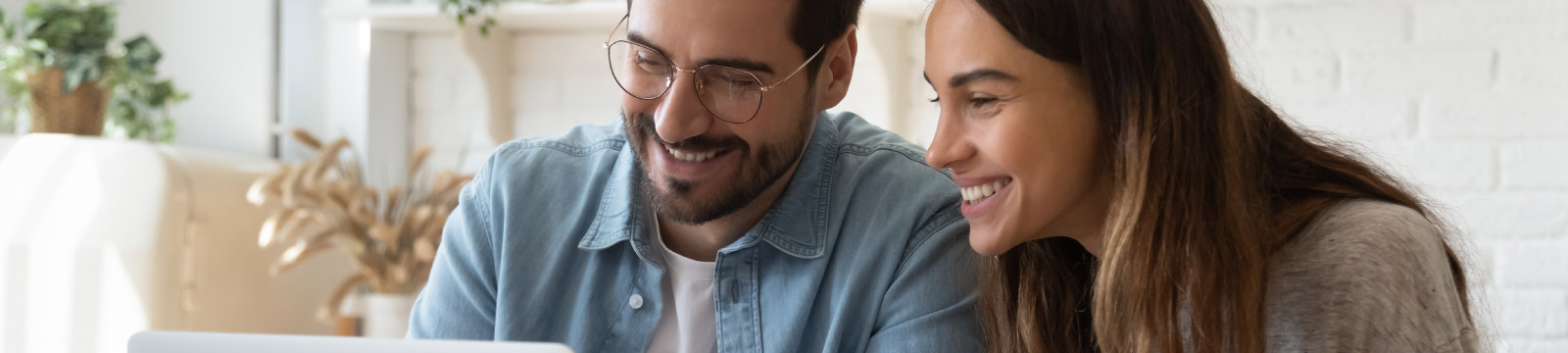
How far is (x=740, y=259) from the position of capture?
1195 millimetres

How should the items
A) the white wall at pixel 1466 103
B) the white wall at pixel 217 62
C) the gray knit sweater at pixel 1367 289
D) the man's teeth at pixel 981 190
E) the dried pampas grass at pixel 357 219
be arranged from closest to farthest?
1. the gray knit sweater at pixel 1367 289
2. the man's teeth at pixel 981 190
3. the white wall at pixel 1466 103
4. the dried pampas grass at pixel 357 219
5. the white wall at pixel 217 62

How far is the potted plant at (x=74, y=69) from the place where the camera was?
5.77ft

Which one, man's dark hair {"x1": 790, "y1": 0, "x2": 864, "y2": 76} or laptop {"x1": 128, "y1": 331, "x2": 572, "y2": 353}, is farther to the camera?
man's dark hair {"x1": 790, "y1": 0, "x2": 864, "y2": 76}

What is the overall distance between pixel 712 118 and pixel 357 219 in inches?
30.2

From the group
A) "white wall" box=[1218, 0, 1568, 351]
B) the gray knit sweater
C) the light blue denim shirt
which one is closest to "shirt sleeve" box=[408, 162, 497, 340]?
the light blue denim shirt

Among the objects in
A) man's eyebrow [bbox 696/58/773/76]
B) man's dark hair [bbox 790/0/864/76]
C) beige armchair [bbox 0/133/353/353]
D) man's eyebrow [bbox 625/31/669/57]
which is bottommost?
beige armchair [bbox 0/133/353/353]

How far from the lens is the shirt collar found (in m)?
1.19

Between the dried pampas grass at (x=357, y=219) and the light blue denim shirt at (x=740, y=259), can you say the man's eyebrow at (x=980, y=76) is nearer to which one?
the light blue denim shirt at (x=740, y=259)

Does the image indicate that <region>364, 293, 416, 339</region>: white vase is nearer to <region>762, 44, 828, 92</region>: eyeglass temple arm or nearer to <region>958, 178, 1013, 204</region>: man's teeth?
<region>762, 44, 828, 92</region>: eyeglass temple arm

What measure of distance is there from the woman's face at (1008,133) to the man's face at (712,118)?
9.0 inches

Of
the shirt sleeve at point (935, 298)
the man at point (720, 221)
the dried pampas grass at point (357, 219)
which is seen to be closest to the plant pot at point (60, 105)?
the dried pampas grass at point (357, 219)

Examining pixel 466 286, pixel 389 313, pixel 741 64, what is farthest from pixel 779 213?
pixel 389 313

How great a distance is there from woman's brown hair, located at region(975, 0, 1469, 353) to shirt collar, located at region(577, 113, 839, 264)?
0.36 metres

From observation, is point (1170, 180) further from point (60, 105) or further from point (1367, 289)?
point (60, 105)
